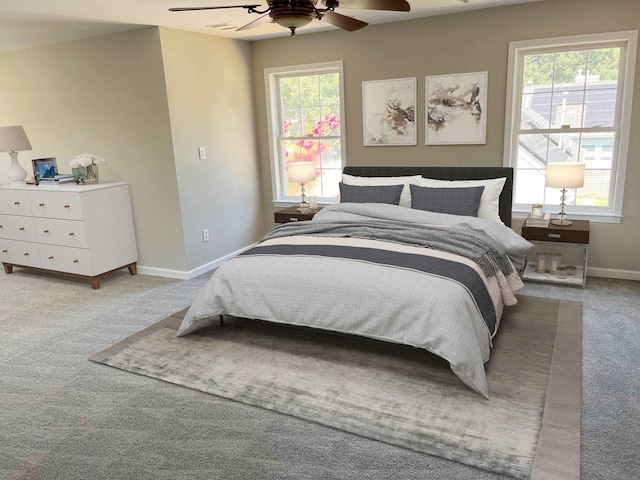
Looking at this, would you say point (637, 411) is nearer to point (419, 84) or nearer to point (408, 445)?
point (408, 445)

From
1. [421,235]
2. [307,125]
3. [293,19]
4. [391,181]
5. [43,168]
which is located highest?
[293,19]

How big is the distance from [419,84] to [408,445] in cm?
361

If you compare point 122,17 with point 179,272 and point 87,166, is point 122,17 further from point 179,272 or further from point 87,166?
point 179,272

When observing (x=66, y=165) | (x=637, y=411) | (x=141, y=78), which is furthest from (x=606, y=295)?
(x=66, y=165)

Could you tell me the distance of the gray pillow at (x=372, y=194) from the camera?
4473 millimetres

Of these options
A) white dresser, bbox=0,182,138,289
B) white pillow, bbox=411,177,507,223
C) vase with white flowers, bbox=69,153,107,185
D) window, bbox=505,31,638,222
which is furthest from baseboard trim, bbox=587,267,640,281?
vase with white flowers, bbox=69,153,107,185

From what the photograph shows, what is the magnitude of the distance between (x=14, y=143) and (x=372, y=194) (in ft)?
11.7

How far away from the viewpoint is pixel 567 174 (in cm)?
407

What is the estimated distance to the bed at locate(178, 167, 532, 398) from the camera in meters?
2.68

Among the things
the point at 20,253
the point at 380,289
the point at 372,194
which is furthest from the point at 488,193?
the point at 20,253

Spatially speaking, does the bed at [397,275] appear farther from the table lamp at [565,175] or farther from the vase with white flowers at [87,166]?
the vase with white flowers at [87,166]

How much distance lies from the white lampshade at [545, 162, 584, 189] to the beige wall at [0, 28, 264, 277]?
321 centimetres

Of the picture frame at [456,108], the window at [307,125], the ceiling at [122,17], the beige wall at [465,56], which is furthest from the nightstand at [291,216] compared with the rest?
the ceiling at [122,17]

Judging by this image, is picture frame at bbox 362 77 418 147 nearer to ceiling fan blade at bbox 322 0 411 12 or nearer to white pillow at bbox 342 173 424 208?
white pillow at bbox 342 173 424 208
